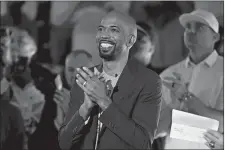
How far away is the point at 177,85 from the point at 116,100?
546 millimetres

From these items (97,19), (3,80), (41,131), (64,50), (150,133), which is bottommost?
(41,131)

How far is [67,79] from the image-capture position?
2.04 meters

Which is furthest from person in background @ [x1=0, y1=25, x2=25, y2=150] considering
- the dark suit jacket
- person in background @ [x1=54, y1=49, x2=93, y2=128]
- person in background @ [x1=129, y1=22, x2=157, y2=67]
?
person in background @ [x1=129, y1=22, x2=157, y2=67]

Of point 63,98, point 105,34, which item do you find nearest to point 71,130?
point 105,34

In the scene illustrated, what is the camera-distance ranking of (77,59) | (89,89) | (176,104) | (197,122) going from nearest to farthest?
1. (89,89)
2. (197,122)
3. (176,104)
4. (77,59)

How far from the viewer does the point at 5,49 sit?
6.82ft

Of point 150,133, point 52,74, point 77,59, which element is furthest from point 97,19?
point 150,133

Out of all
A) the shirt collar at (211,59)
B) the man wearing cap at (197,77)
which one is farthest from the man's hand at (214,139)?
the shirt collar at (211,59)

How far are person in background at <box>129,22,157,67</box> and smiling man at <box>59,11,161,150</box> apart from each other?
1.20 ft

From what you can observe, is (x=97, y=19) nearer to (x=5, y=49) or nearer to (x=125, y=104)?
(x=5, y=49)

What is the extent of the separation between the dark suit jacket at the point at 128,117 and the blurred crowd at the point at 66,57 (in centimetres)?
41

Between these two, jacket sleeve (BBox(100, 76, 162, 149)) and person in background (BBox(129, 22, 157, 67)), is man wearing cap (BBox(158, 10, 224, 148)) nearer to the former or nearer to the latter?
person in background (BBox(129, 22, 157, 67))

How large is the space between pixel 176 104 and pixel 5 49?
95 cm

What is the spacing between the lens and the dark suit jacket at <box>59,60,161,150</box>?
1370 millimetres
